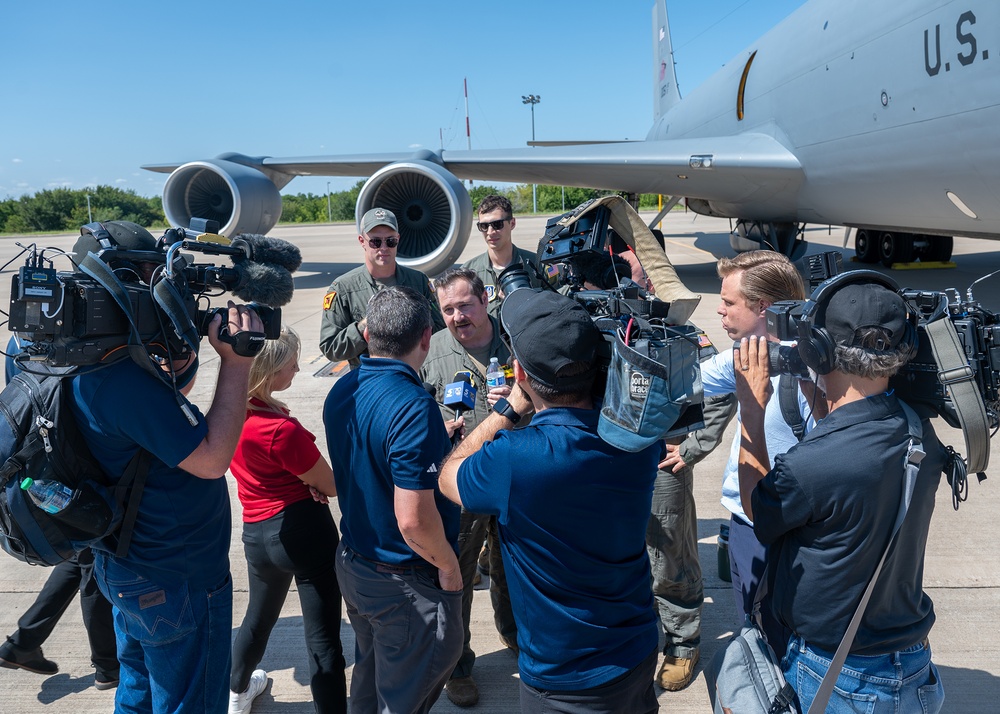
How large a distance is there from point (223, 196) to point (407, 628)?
10.6m

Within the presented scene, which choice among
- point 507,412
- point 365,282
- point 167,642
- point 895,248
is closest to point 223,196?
point 365,282

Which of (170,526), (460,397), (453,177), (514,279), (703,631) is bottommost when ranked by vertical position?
(703,631)

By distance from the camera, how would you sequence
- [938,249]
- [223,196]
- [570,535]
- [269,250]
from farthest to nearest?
[938,249], [223,196], [269,250], [570,535]

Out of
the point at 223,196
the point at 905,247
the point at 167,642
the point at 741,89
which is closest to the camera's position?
the point at 167,642

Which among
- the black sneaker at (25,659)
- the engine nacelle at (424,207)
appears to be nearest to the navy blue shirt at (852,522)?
the black sneaker at (25,659)

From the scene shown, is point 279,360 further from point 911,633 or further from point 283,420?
point 911,633

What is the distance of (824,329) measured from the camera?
171 cm

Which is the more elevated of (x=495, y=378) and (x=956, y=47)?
(x=956, y=47)

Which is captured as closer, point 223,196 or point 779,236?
point 223,196

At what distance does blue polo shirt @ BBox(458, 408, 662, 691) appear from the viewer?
172 cm

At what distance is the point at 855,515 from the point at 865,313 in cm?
47

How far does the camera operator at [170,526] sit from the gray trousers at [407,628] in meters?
0.48

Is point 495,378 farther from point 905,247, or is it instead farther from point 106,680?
point 905,247

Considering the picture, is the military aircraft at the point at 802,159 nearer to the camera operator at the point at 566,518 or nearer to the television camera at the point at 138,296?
the camera operator at the point at 566,518
